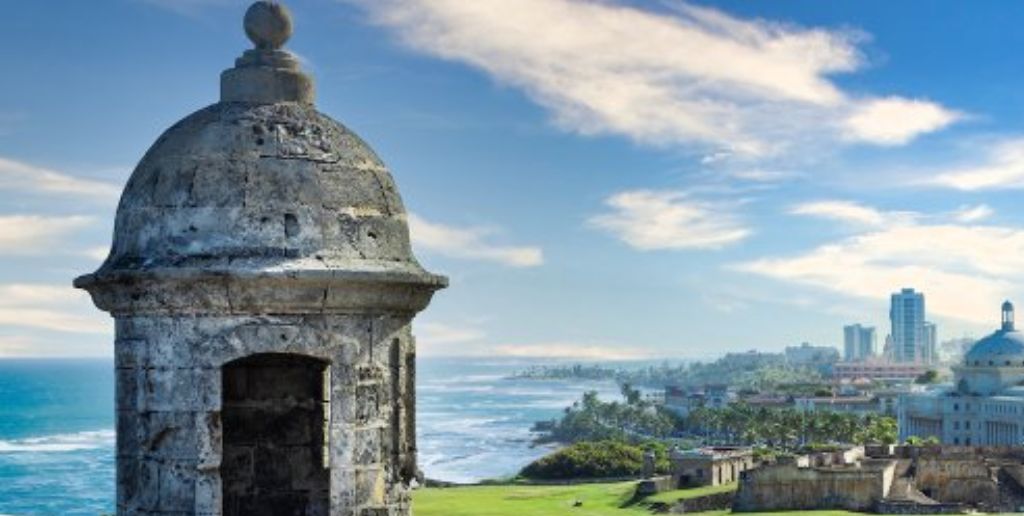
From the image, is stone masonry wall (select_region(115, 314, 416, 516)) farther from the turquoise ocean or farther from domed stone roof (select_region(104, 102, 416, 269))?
the turquoise ocean

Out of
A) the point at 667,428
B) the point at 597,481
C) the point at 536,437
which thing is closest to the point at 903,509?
the point at 597,481

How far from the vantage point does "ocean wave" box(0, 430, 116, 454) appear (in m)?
122

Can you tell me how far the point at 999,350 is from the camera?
10231 cm

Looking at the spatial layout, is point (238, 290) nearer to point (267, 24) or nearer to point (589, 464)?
point (267, 24)

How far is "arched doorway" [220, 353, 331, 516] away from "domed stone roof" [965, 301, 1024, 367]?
102290 mm

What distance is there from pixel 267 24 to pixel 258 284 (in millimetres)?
1235

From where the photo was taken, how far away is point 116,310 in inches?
227

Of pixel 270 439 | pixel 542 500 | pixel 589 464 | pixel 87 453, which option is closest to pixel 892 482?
pixel 542 500

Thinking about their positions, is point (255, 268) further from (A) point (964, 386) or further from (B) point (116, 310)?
(A) point (964, 386)

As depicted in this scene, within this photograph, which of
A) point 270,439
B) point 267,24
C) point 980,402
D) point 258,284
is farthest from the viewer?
point 980,402

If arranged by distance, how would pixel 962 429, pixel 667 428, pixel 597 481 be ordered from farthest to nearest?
pixel 667 428 → pixel 962 429 → pixel 597 481

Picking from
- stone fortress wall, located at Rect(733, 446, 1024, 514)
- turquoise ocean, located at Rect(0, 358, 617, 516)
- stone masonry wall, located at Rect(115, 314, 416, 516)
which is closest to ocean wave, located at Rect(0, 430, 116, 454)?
turquoise ocean, located at Rect(0, 358, 617, 516)

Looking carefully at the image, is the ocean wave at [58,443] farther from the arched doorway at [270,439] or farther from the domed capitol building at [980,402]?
the arched doorway at [270,439]

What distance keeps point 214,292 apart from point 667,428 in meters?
122
